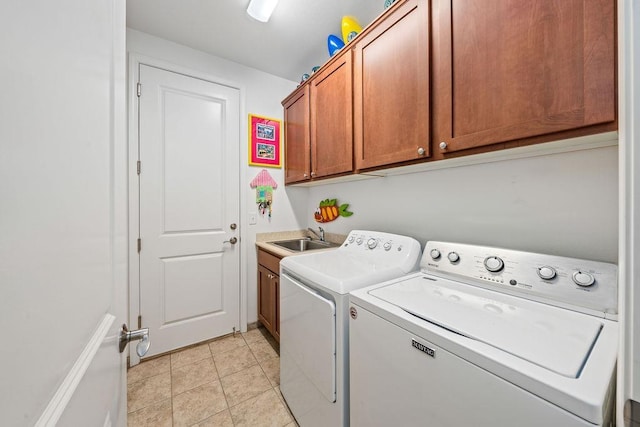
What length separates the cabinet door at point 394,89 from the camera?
119 centimetres

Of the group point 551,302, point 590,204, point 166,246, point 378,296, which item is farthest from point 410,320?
point 166,246

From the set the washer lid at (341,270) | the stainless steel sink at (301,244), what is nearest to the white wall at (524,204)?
the washer lid at (341,270)

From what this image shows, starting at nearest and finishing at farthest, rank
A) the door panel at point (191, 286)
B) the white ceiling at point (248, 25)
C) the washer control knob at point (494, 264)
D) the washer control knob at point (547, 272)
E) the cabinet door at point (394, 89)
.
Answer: the washer control knob at point (547, 272), the washer control knob at point (494, 264), the cabinet door at point (394, 89), the white ceiling at point (248, 25), the door panel at point (191, 286)

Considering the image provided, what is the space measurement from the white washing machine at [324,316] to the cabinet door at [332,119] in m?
0.63

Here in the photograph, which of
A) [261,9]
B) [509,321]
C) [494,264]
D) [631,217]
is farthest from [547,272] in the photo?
[261,9]

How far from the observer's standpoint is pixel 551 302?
0.87 meters

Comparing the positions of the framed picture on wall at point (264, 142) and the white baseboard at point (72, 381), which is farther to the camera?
the framed picture on wall at point (264, 142)

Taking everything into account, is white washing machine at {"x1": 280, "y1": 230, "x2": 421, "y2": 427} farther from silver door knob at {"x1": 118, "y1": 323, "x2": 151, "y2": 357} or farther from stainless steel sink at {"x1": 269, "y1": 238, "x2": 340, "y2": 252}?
stainless steel sink at {"x1": 269, "y1": 238, "x2": 340, "y2": 252}

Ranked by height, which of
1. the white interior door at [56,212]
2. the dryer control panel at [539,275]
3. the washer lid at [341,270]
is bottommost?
the washer lid at [341,270]

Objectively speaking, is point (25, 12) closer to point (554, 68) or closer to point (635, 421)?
point (635, 421)

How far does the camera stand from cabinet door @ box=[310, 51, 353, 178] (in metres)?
1.67

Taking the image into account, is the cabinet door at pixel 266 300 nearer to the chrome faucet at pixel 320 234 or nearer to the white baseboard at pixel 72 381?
the chrome faucet at pixel 320 234

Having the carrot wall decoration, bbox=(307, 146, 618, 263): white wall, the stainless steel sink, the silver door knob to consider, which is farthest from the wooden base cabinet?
the silver door knob

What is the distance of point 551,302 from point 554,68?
0.84 metres
